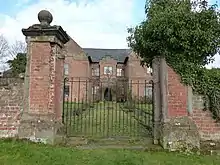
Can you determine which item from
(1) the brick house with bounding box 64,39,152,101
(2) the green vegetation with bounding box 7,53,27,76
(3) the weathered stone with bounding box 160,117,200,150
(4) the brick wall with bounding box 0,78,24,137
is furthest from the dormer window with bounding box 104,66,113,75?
(3) the weathered stone with bounding box 160,117,200,150

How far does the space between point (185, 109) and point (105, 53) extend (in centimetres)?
4952

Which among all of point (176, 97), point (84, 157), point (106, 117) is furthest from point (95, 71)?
point (84, 157)

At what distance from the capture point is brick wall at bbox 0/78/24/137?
870 cm

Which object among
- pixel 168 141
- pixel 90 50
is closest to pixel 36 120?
pixel 168 141

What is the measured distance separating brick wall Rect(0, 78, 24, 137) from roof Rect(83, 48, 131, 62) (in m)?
46.7

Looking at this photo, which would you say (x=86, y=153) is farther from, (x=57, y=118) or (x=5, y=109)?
(x=5, y=109)

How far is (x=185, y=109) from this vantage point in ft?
28.1

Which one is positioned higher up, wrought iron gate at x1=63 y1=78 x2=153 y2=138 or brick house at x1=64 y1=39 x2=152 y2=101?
brick house at x1=64 y1=39 x2=152 y2=101

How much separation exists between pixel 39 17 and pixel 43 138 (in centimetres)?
330

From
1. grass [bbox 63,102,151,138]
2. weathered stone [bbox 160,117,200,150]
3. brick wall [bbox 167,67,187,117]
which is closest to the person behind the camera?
weathered stone [bbox 160,117,200,150]

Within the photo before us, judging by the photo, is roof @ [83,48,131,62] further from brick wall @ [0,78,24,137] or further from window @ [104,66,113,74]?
brick wall @ [0,78,24,137]

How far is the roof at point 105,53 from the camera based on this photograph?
2212 inches

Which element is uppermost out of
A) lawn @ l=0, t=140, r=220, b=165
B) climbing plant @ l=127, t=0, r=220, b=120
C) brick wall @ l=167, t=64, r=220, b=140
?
climbing plant @ l=127, t=0, r=220, b=120

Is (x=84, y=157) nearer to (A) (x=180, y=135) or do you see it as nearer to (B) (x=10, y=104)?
(A) (x=180, y=135)
